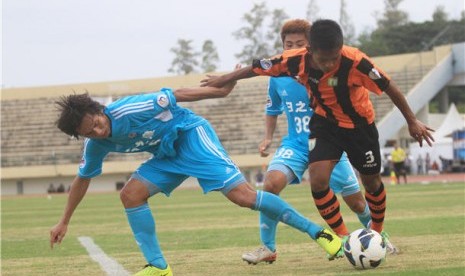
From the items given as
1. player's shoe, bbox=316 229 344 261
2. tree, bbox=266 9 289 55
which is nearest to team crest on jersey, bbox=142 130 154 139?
player's shoe, bbox=316 229 344 261

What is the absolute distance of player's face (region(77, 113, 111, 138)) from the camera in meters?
6.80

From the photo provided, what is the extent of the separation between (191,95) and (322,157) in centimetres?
140

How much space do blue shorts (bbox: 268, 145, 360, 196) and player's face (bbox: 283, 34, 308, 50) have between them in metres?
1.06

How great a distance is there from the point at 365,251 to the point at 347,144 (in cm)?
99

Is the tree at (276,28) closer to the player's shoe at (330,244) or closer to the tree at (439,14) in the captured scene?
the tree at (439,14)

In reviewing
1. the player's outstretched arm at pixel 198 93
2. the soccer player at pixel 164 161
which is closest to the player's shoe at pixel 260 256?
the soccer player at pixel 164 161

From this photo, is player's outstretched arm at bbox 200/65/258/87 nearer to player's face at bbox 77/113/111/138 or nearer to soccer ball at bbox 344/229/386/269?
player's face at bbox 77/113/111/138

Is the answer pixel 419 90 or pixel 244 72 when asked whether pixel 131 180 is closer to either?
pixel 244 72

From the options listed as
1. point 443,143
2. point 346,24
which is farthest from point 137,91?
point 346,24

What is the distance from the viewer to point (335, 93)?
7.39m

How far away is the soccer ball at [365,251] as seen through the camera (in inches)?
288

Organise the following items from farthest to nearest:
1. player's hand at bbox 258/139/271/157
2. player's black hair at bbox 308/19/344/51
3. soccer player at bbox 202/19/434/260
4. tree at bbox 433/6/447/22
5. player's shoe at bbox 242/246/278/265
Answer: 1. tree at bbox 433/6/447/22
2. player's hand at bbox 258/139/271/157
3. player's shoe at bbox 242/246/278/265
4. soccer player at bbox 202/19/434/260
5. player's black hair at bbox 308/19/344/51

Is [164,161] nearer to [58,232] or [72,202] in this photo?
[72,202]

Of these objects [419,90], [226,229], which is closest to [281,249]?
[226,229]
